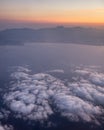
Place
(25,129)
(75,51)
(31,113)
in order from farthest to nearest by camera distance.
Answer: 1. (75,51)
2. (31,113)
3. (25,129)

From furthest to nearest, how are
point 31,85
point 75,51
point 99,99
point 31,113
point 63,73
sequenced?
point 75,51
point 63,73
point 31,85
point 99,99
point 31,113

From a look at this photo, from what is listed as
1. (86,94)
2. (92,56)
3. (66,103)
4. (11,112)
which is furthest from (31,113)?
(92,56)

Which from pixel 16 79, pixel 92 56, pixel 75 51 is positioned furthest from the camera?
pixel 75 51

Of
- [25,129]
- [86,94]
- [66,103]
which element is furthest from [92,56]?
[25,129]

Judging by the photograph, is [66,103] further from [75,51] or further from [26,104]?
[75,51]

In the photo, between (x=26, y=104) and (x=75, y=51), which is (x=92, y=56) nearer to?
(x=75, y=51)

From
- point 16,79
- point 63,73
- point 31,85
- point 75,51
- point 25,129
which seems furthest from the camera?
point 75,51

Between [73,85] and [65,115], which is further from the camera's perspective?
[73,85]

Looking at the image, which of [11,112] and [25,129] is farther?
[11,112]
